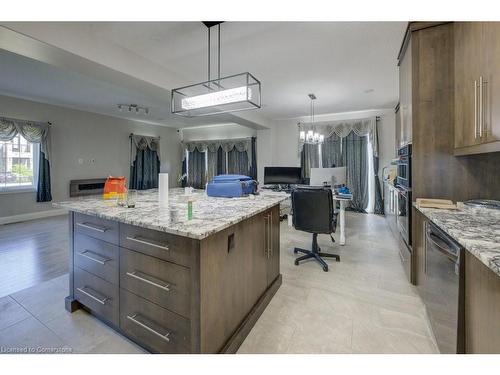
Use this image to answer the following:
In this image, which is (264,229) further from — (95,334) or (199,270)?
(95,334)

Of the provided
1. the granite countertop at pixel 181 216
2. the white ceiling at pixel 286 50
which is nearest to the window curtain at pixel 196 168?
the white ceiling at pixel 286 50

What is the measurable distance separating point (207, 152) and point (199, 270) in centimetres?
709

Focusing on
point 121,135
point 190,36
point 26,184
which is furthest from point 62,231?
point 190,36

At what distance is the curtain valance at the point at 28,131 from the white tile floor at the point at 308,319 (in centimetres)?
414

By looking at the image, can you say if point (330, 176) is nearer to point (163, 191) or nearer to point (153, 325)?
point (163, 191)

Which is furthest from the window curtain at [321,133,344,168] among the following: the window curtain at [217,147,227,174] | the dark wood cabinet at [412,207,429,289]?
the dark wood cabinet at [412,207,429,289]

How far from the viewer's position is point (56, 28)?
6.67 ft

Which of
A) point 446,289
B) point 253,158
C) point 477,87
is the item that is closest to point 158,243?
point 446,289

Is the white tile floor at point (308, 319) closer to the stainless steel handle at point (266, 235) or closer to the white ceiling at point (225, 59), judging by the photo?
the stainless steel handle at point (266, 235)

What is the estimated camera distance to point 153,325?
55.7 inches

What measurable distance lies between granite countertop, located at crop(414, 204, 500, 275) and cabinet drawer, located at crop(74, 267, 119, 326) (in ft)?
6.59

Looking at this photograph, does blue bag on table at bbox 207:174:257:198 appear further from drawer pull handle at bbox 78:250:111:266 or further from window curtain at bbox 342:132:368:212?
window curtain at bbox 342:132:368:212

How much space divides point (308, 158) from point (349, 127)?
4.23ft

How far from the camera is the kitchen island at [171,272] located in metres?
1.27
